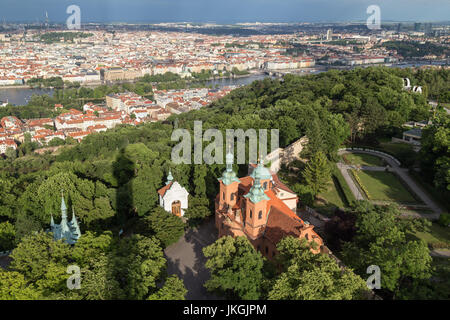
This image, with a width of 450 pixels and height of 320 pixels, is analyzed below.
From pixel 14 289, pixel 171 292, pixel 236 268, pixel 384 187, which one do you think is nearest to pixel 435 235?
pixel 384 187

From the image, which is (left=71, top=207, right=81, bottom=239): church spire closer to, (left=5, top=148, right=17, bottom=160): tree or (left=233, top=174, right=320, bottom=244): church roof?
(left=233, top=174, right=320, bottom=244): church roof

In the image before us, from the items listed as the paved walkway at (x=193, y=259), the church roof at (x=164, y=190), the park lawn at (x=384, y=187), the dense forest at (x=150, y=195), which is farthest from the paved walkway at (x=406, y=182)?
the church roof at (x=164, y=190)

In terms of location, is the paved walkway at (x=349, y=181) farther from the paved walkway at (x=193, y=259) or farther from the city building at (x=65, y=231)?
the city building at (x=65, y=231)

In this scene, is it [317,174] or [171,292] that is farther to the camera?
[317,174]

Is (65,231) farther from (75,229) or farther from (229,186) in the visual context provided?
(229,186)

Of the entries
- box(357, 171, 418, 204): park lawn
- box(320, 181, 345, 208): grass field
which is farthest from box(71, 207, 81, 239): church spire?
box(357, 171, 418, 204): park lawn
